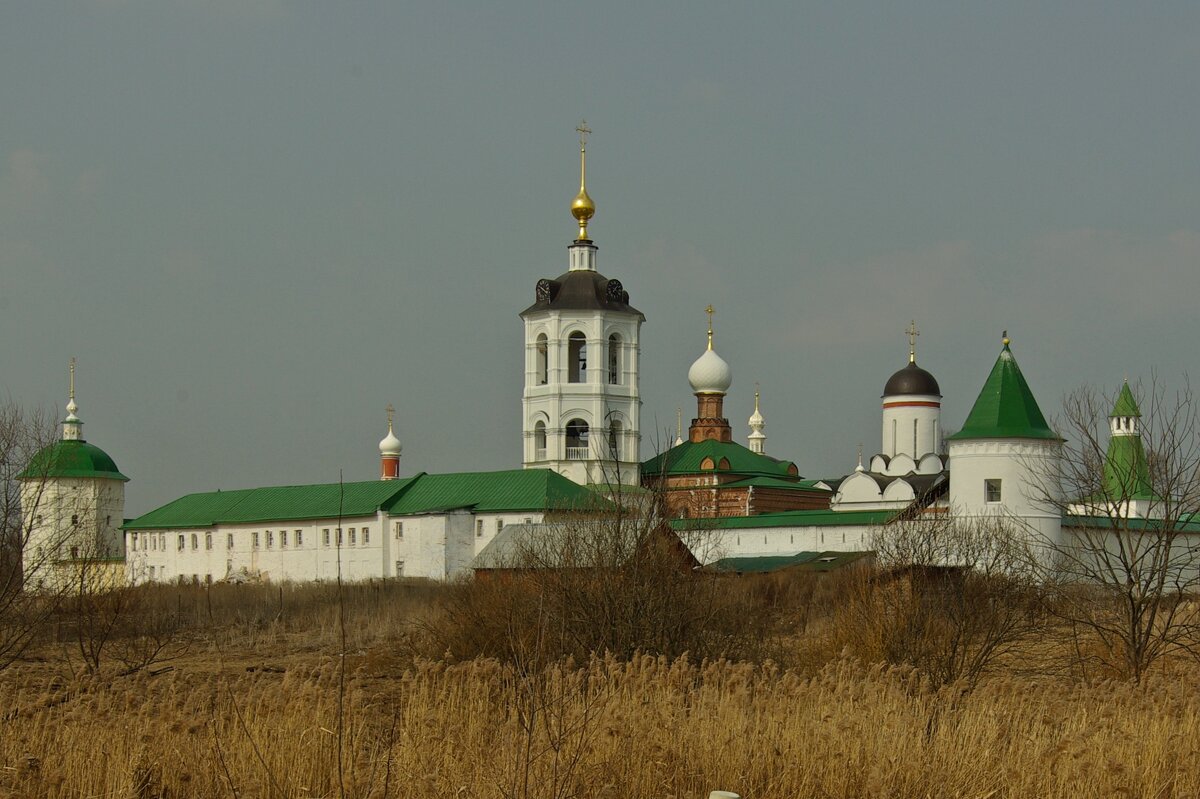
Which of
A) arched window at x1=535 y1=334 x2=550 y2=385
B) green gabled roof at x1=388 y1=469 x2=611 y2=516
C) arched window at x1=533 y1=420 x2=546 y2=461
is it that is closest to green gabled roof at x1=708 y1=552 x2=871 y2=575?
green gabled roof at x1=388 y1=469 x2=611 y2=516

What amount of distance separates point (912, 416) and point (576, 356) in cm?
1283

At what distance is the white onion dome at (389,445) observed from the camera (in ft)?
227

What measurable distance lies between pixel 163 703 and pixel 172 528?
53661mm

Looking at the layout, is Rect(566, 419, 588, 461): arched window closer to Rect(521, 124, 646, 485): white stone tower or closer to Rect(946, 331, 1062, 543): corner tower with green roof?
Rect(521, 124, 646, 485): white stone tower

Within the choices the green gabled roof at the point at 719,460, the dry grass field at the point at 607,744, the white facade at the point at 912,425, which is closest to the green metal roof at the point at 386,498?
the green gabled roof at the point at 719,460

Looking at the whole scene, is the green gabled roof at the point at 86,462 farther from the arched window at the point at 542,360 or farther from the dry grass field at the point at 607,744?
the dry grass field at the point at 607,744

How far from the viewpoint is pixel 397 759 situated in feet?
28.6

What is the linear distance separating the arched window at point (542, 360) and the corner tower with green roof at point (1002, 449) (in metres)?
19.2

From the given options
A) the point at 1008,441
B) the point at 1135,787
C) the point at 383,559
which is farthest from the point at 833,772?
the point at 383,559

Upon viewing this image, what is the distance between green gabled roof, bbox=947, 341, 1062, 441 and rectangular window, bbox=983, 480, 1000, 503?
1.22 m

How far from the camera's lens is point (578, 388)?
188 feet

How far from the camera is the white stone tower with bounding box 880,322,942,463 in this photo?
6094 cm

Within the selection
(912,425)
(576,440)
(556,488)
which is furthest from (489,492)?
(912,425)

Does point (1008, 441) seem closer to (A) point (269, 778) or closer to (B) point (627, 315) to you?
(B) point (627, 315)
